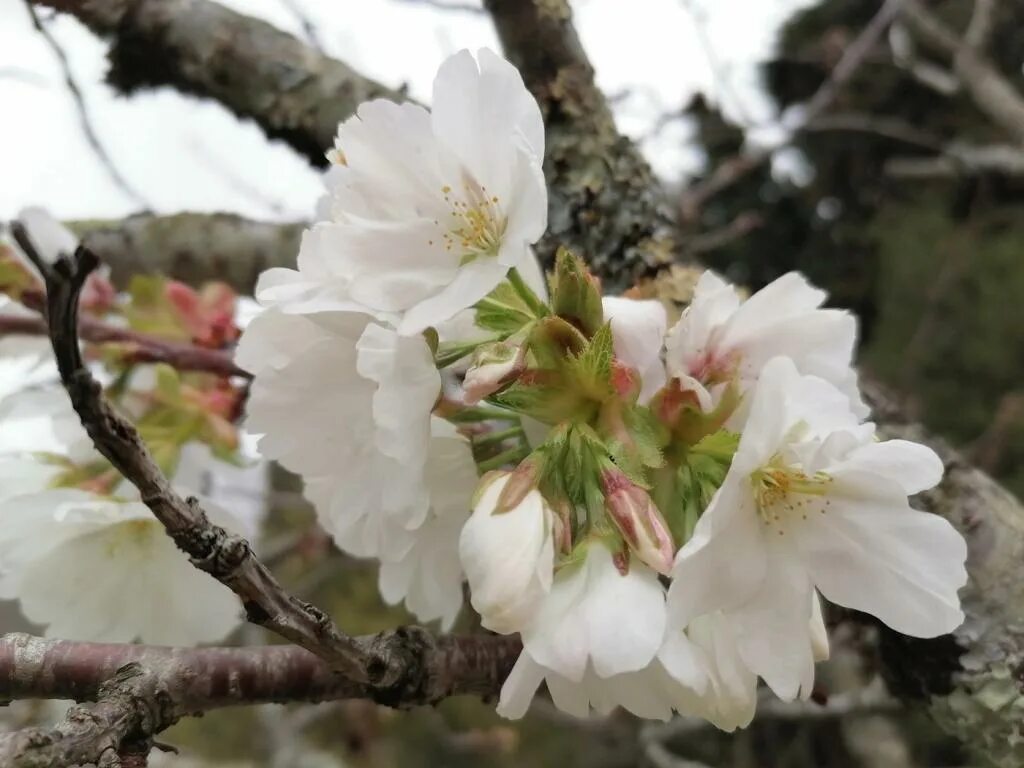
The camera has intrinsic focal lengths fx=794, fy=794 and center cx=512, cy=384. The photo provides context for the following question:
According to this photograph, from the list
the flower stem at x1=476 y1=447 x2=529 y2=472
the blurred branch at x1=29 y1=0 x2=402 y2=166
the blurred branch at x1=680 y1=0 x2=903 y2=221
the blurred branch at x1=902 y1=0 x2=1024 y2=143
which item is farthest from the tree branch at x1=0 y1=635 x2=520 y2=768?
the blurred branch at x1=902 y1=0 x2=1024 y2=143

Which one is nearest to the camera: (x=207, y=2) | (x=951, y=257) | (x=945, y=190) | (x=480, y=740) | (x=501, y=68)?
(x=501, y=68)

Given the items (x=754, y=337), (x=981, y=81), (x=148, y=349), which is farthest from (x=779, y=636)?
(x=981, y=81)

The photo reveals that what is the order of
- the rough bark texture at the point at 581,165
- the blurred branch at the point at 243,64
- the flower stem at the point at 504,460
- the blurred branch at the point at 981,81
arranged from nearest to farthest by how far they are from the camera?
the flower stem at the point at 504,460, the rough bark texture at the point at 581,165, the blurred branch at the point at 243,64, the blurred branch at the point at 981,81

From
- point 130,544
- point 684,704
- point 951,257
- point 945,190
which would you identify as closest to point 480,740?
point 130,544

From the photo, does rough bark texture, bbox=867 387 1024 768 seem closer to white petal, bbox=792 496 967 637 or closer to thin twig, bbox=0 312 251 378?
white petal, bbox=792 496 967 637

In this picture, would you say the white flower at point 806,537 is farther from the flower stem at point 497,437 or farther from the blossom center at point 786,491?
the flower stem at point 497,437

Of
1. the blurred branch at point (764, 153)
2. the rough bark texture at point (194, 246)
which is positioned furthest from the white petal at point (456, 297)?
the blurred branch at point (764, 153)

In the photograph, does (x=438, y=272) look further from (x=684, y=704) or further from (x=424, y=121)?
(x=684, y=704)
